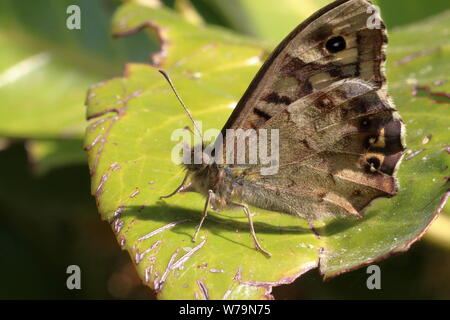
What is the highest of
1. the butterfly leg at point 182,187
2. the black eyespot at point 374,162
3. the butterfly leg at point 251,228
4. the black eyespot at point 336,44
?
the black eyespot at point 336,44

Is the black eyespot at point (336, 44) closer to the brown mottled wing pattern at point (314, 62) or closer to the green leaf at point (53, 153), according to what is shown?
the brown mottled wing pattern at point (314, 62)

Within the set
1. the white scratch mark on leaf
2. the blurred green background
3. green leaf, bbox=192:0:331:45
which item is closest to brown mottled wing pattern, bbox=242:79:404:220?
the white scratch mark on leaf

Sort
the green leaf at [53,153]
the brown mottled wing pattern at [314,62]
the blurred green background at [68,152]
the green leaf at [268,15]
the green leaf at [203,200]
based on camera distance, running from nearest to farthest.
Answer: the green leaf at [203,200] → the brown mottled wing pattern at [314,62] → the green leaf at [53,153] → the blurred green background at [68,152] → the green leaf at [268,15]

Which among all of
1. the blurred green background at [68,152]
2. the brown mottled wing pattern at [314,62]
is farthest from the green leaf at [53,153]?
→ the brown mottled wing pattern at [314,62]

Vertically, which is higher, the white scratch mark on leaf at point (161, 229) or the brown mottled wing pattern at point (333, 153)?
the brown mottled wing pattern at point (333, 153)

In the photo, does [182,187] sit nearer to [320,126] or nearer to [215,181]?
[215,181]

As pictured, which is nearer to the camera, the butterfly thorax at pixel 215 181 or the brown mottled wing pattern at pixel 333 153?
the brown mottled wing pattern at pixel 333 153

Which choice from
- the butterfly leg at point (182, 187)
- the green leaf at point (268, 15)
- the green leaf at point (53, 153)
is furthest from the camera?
the green leaf at point (268, 15)
